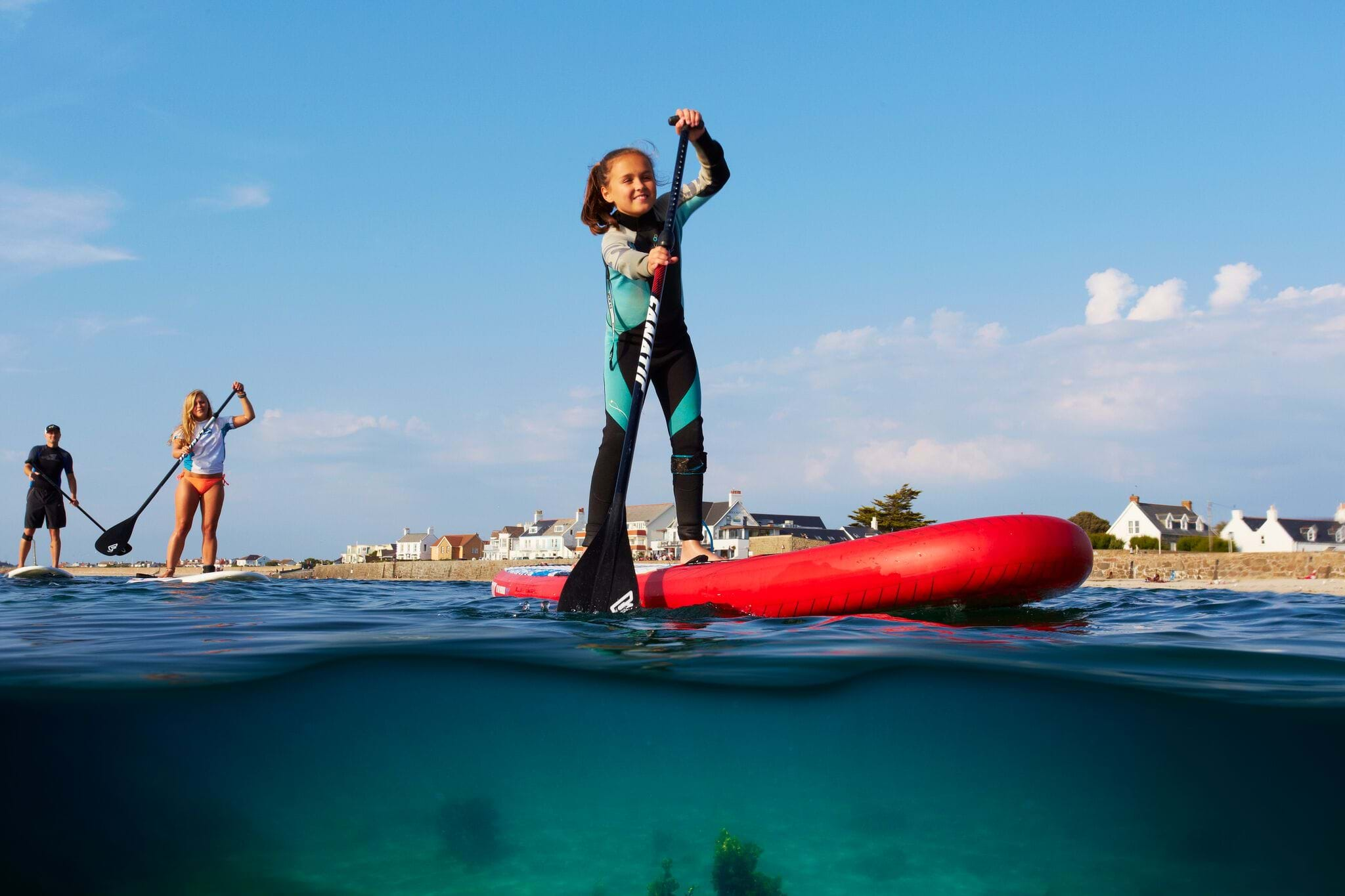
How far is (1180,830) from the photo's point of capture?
266cm

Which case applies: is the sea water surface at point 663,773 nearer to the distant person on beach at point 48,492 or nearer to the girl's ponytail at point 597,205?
the girl's ponytail at point 597,205

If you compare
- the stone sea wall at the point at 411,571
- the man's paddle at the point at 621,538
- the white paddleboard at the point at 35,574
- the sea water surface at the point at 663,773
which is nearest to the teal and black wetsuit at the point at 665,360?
the man's paddle at the point at 621,538

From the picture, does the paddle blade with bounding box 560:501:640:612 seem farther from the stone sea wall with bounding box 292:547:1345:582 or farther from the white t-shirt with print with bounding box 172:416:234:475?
the stone sea wall with bounding box 292:547:1345:582

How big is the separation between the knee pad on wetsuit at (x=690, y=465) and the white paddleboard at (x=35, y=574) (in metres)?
6.51

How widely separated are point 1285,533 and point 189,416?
65.5 m

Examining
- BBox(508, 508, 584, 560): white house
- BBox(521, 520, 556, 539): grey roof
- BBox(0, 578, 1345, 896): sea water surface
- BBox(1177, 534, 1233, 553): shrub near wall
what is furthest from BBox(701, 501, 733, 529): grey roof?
BBox(0, 578, 1345, 896): sea water surface

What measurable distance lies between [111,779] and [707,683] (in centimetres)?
182

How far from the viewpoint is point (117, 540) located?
986 cm

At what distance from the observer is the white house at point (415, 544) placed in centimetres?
10019

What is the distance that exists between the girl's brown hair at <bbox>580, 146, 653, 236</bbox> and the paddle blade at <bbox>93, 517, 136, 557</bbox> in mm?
7178

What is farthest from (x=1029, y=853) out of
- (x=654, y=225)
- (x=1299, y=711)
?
(x=654, y=225)

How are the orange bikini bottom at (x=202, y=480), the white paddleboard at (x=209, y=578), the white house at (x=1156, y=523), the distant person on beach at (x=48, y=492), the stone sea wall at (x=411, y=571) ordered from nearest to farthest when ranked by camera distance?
the white paddleboard at (x=209, y=578) < the orange bikini bottom at (x=202, y=480) < the distant person on beach at (x=48, y=492) < the stone sea wall at (x=411, y=571) < the white house at (x=1156, y=523)

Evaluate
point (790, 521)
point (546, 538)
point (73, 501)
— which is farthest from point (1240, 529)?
point (73, 501)

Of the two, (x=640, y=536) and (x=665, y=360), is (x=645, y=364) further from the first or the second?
(x=640, y=536)
